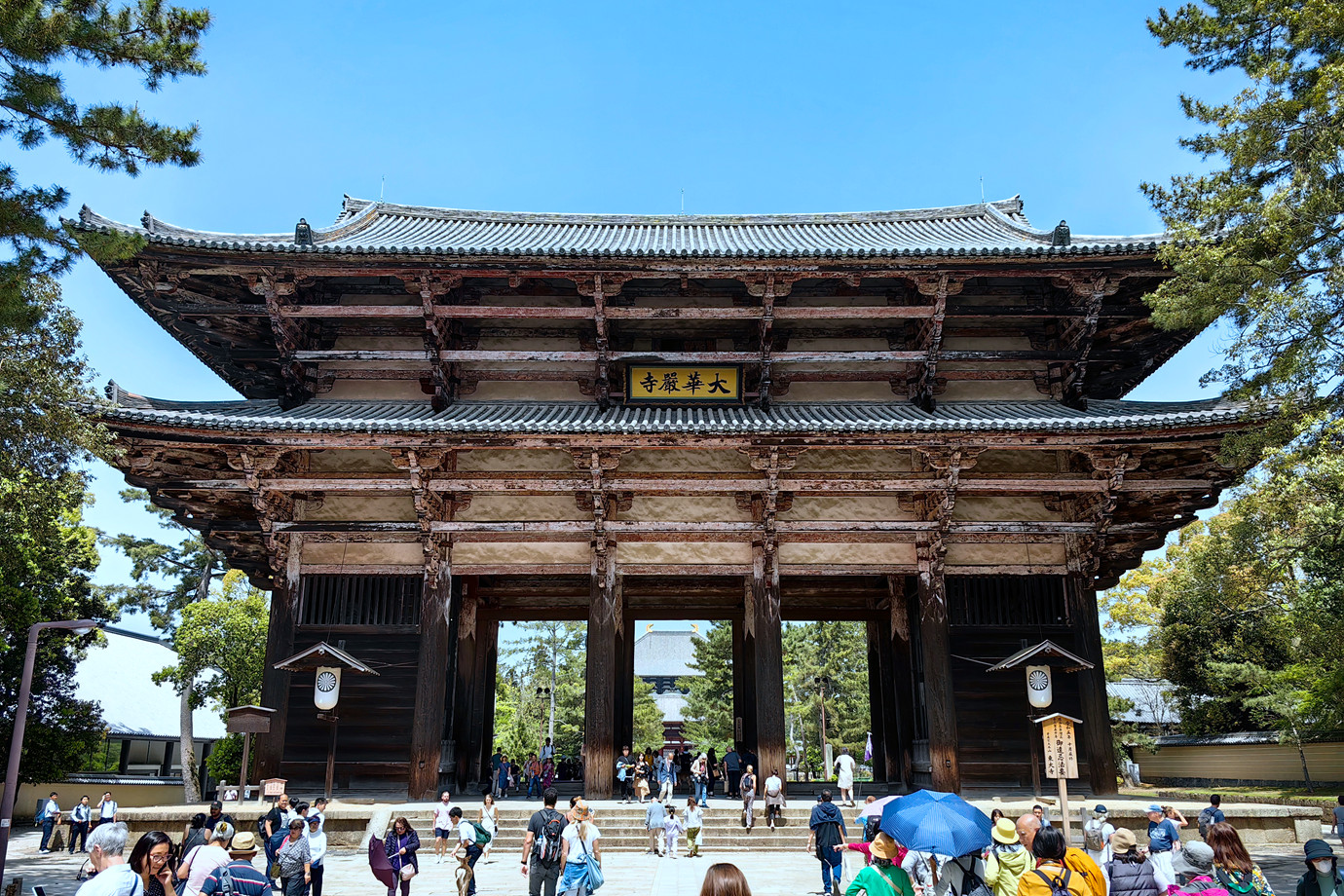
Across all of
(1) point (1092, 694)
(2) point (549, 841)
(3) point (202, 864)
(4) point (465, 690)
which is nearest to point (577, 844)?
(2) point (549, 841)

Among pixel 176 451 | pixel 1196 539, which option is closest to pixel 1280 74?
pixel 176 451

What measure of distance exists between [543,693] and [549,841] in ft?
132

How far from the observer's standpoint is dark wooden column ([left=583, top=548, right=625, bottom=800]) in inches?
627

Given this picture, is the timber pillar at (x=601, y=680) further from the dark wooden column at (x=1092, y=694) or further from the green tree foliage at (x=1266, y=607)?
the green tree foliage at (x=1266, y=607)

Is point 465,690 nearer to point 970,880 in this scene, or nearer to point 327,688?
point 327,688

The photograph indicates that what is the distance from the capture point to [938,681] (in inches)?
640

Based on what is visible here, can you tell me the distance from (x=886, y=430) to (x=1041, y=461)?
3.92m

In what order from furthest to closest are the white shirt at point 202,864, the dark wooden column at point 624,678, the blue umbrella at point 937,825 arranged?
the dark wooden column at point 624,678
the blue umbrella at point 937,825
the white shirt at point 202,864

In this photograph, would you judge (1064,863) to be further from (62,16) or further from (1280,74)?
(62,16)

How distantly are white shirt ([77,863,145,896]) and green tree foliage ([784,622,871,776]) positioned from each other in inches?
1525

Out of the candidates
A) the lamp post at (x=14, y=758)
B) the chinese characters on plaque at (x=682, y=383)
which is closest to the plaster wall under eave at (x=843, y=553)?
the chinese characters on plaque at (x=682, y=383)

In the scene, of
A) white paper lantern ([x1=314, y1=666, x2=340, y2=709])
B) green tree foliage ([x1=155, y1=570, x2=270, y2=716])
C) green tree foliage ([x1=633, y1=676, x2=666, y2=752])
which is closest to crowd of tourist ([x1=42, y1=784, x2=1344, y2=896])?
white paper lantern ([x1=314, y1=666, x2=340, y2=709])

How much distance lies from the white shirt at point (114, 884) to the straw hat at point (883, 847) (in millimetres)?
4540

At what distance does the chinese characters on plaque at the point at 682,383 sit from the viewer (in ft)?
57.5
